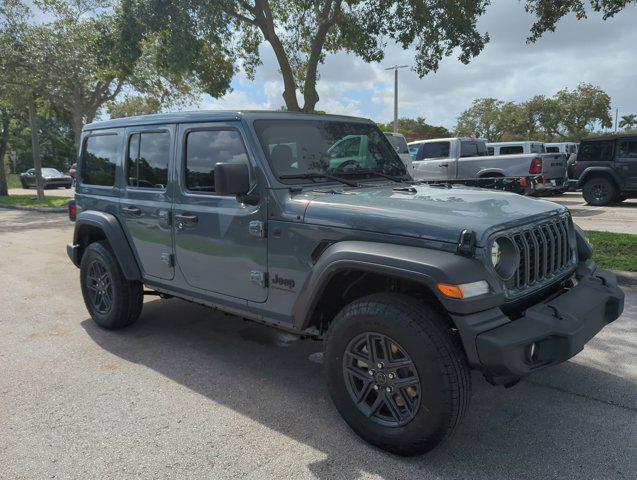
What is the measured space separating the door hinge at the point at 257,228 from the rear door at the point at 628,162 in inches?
507

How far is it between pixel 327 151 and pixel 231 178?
92cm

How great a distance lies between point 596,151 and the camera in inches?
540

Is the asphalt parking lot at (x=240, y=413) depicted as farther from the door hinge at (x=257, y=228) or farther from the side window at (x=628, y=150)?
the side window at (x=628, y=150)

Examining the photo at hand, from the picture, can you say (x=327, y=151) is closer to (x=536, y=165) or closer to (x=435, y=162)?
(x=536, y=165)

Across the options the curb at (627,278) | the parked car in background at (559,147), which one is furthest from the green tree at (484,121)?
the curb at (627,278)

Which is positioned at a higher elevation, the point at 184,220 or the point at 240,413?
the point at 184,220

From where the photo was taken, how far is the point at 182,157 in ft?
13.1

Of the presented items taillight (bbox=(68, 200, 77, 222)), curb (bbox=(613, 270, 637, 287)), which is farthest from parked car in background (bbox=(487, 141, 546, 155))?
taillight (bbox=(68, 200, 77, 222))

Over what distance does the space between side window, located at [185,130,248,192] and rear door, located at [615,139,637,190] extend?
41.8ft

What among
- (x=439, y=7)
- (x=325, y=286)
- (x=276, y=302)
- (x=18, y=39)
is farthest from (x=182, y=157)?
(x=18, y=39)

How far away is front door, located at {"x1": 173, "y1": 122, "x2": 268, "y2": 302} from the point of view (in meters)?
3.42

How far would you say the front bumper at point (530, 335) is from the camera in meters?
2.40

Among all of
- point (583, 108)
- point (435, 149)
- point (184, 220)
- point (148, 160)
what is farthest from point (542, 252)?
point (583, 108)

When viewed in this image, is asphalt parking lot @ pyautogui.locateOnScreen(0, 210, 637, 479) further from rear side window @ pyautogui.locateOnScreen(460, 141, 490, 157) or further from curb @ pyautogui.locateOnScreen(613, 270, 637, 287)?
rear side window @ pyautogui.locateOnScreen(460, 141, 490, 157)
